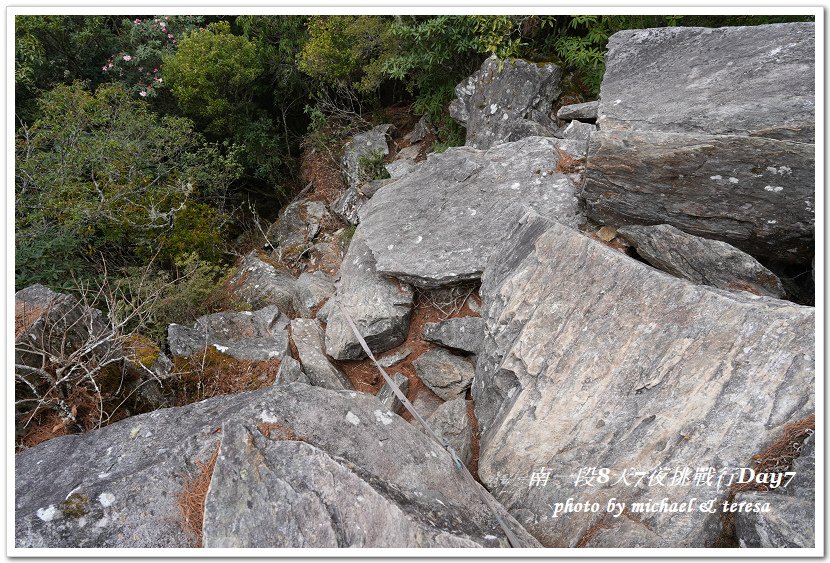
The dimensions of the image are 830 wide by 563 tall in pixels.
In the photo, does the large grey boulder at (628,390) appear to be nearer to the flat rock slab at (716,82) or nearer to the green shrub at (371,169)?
the flat rock slab at (716,82)

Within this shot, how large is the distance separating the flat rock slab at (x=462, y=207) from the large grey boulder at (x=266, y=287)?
1.97 m

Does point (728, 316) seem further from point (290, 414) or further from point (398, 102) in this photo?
point (398, 102)

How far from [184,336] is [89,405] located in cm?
197

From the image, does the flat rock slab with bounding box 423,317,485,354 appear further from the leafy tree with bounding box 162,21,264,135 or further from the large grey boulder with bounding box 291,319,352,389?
the leafy tree with bounding box 162,21,264,135

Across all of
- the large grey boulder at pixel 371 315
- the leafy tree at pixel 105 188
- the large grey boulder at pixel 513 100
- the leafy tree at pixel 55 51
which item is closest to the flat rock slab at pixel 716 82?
the large grey boulder at pixel 513 100

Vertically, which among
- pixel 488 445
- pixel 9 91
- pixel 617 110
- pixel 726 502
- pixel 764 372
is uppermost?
pixel 9 91

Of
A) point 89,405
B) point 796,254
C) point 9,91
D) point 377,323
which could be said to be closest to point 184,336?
point 89,405

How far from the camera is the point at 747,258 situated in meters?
4.92

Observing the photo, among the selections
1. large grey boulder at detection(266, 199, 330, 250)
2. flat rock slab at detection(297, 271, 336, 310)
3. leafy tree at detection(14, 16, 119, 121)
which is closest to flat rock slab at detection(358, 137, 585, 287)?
flat rock slab at detection(297, 271, 336, 310)

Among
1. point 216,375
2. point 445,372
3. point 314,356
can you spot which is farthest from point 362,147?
point 445,372

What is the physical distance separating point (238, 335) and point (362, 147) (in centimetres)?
596

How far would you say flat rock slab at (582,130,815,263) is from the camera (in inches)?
193

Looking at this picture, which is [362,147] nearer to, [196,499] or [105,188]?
[105,188]

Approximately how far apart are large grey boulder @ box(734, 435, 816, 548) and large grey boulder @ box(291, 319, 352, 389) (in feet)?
14.4
